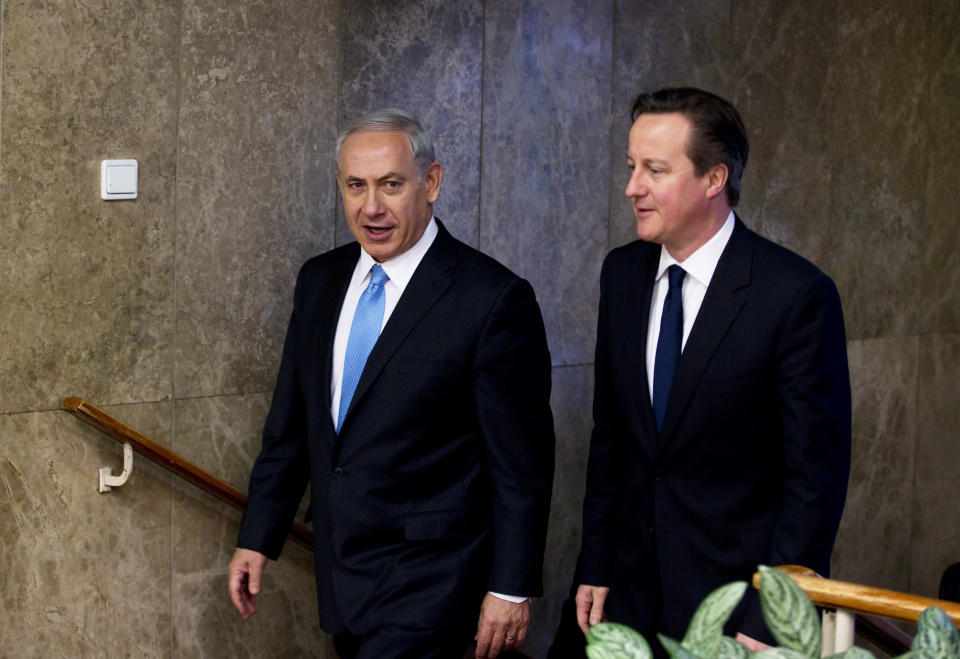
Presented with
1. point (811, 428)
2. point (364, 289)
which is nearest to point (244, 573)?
point (364, 289)

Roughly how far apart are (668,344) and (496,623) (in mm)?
809

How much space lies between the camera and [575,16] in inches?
179

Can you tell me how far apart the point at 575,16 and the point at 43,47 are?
1.98 metres

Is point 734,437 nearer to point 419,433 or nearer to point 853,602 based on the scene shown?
point 419,433

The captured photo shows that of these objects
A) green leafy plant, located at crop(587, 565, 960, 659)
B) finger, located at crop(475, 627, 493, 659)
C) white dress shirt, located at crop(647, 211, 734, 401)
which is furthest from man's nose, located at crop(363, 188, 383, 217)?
green leafy plant, located at crop(587, 565, 960, 659)

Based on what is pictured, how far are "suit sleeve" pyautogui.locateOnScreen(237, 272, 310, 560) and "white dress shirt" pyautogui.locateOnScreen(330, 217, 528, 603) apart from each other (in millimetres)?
164

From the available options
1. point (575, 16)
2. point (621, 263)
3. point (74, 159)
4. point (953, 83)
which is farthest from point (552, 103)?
point (953, 83)

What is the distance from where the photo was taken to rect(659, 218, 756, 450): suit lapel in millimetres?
2953

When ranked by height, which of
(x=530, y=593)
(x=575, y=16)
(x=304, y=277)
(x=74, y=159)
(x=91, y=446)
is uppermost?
(x=575, y=16)

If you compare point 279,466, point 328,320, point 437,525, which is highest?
point 328,320

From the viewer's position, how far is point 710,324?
2.97 metres

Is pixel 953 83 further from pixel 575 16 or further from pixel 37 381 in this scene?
pixel 37 381

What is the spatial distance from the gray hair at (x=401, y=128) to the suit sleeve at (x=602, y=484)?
0.56 metres

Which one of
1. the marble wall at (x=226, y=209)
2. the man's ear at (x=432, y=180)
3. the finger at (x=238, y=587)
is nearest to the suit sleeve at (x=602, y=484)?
the man's ear at (x=432, y=180)
